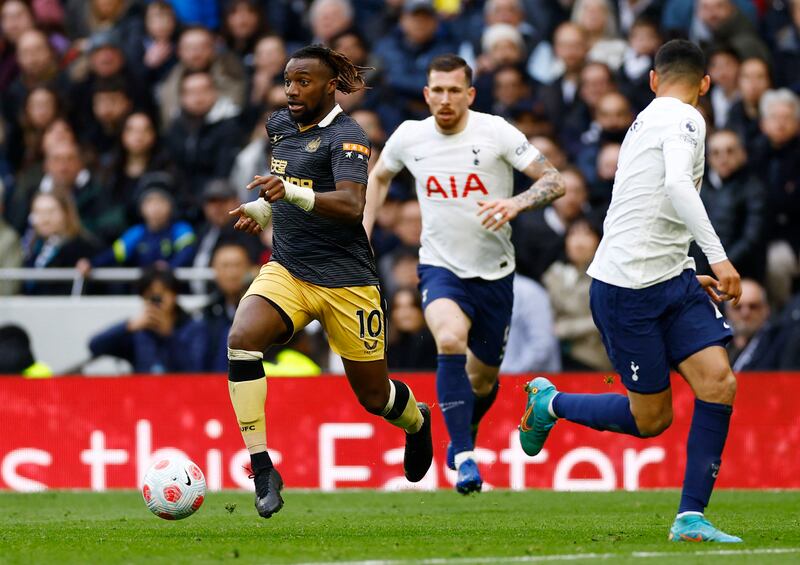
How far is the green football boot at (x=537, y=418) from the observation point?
9.41m

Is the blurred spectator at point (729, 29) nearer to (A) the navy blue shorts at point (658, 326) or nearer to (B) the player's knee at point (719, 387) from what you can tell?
(A) the navy blue shorts at point (658, 326)

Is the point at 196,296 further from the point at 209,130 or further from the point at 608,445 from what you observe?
the point at 608,445

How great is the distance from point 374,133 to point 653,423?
793cm

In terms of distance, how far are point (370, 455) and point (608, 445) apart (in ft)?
6.88

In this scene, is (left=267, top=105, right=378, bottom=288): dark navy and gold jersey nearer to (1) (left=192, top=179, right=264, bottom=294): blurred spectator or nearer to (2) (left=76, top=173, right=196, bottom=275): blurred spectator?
(1) (left=192, top=179, right=264, bottom=294): blurred spectator

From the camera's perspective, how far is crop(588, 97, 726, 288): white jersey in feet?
26.2

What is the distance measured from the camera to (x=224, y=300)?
575 inches

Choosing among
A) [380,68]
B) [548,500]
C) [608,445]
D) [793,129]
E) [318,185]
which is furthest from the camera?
[380,68]

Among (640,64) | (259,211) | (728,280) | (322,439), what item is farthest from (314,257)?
(640,64)

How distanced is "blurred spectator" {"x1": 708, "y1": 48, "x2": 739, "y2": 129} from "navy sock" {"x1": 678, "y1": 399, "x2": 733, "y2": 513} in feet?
26.0

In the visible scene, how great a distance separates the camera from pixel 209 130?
57.2ft

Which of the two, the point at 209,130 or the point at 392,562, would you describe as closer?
the point at 392,562

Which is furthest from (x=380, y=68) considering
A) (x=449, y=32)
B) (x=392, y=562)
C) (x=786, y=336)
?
(x=392, y=562)

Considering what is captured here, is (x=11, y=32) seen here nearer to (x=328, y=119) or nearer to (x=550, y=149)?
(x=550, y=149)
